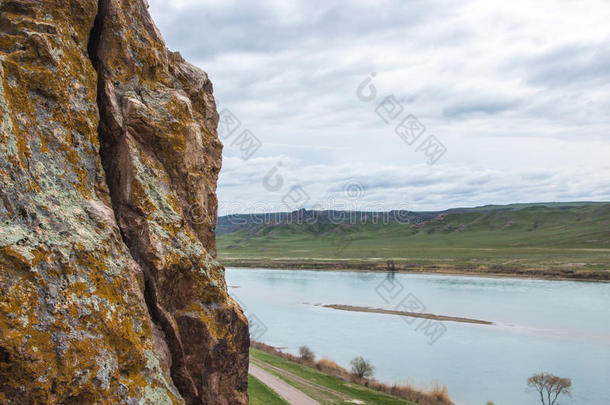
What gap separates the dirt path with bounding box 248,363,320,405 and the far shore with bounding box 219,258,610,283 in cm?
6320

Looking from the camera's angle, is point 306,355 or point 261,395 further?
point 306,355

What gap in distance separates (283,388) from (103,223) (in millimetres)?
19408

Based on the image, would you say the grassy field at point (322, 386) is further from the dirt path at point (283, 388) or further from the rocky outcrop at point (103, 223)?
the rocky outcrop at point (103, 223)

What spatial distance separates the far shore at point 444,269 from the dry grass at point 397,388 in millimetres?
56552

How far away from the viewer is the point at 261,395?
66.8 ft

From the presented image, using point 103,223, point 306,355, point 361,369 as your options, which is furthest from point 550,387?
point 103,223

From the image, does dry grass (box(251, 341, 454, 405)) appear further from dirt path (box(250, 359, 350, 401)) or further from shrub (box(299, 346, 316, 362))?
dirt path (box(250, 359, 350, 401))

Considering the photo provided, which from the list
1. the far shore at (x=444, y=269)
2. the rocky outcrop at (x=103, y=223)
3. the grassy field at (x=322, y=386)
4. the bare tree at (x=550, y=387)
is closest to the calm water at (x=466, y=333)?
the bare tree at (x=550, y=387)

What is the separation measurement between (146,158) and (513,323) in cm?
4371

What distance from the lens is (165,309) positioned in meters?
7.29

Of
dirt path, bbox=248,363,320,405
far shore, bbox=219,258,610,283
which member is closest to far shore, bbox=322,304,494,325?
dirt path, bbox=248,363,320,405

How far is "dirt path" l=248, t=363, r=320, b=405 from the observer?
21.7 metres

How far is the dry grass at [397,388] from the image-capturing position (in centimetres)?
2519

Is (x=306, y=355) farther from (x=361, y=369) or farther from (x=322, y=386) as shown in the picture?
(x=322, y=386)
